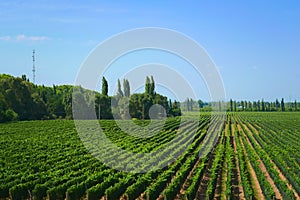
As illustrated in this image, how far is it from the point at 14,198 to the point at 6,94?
52.3 m

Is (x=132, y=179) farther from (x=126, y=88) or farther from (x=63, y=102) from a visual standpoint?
(x=126, y=88)

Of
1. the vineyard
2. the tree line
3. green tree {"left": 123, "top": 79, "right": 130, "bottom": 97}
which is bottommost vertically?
the vineyard

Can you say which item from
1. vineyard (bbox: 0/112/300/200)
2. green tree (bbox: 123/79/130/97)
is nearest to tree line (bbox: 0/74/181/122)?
green tree (bbox: 123/79/130/97)

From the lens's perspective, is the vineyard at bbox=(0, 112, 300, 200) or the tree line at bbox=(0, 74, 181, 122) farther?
the tree line at bbox=(0, 74, 181, 122)

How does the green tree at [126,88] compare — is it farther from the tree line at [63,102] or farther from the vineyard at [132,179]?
the vineyard at [132,179]

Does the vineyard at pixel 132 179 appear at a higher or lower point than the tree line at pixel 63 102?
lower

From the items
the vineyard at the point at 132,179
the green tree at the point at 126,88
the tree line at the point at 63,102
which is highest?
the green tree at the point at 126,88

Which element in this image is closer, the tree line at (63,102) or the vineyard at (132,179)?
the vineyard at (132,179)

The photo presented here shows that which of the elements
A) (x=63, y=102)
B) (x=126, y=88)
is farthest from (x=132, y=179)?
(x=126, y=88)

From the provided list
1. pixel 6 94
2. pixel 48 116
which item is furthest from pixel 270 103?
pixel 6 94

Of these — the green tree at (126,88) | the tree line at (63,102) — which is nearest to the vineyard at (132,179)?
the tree line at (63,102)

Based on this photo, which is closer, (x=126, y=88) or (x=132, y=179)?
(x=132, y=179)

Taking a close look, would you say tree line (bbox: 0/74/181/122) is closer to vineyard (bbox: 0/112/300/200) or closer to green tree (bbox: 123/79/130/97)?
green tree (bbox: 123/79/130/97)

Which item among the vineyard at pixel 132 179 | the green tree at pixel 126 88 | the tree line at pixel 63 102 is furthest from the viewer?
the green tree at pixel 126 88
